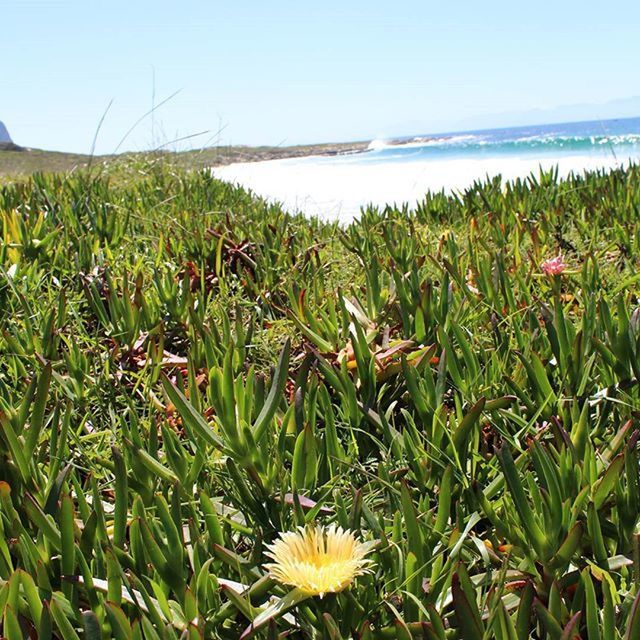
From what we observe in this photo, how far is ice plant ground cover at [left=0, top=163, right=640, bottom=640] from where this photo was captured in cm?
80

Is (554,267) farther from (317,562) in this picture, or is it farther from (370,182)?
(370,182)

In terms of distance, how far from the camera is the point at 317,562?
74cm

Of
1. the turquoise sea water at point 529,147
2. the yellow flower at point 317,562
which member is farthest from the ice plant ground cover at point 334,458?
the turquoise sea water at point 529,147

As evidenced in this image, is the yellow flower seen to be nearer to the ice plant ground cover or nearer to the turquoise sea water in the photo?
the ice plant ground cover

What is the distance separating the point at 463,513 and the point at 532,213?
1914mm

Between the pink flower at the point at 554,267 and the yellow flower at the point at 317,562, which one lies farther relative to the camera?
the pink flower at the point at 554,267

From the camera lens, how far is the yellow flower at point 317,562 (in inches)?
27.9

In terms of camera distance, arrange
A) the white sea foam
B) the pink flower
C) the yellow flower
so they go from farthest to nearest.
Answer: the white sea foam < the pink flower < the yellow flower

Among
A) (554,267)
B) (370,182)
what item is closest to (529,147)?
(370,182)

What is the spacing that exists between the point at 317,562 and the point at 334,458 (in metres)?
0.26

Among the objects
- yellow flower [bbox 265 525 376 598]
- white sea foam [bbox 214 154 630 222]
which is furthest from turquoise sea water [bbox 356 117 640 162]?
yellow flower [bbox 265 525 376 598]

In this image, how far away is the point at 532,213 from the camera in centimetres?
270

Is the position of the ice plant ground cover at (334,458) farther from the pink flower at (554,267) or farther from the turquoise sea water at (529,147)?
the turquoise sea water at (529,147)

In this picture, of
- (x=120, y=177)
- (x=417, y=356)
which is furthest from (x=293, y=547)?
(x=120, y=177)
